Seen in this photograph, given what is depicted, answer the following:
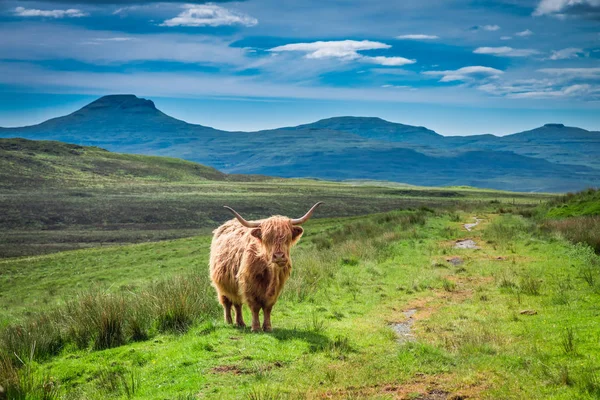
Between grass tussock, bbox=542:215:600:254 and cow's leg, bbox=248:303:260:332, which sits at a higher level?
grass tussock, bbox=542:215:600:254

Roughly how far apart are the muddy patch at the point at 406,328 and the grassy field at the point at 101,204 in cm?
3294

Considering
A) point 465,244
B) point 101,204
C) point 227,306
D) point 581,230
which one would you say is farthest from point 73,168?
point 227,306

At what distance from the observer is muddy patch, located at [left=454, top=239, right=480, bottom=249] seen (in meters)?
21.7

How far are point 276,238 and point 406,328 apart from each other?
10.5 ft

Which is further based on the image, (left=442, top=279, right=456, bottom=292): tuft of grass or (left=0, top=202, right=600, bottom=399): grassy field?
(left=442, top=279, right=456, bottom=292): tuft of grass

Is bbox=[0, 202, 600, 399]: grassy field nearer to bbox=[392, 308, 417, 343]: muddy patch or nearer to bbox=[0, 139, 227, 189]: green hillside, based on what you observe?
bbox=[392, 308, 417, 343]: muddy patch

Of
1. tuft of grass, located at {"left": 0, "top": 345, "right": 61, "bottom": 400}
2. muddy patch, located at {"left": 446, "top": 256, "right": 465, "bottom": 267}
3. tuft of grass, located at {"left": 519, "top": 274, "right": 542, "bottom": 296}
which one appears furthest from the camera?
muddy patch, located at {"left": 446, "top": 256, "right": 465, "bottom": 267}

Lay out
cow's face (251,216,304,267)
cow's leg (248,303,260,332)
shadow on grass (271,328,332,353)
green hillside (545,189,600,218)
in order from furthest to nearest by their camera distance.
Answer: green hillside (545,189,600,218), cow's leg (248,303,260,332), cow's face (251,216,304,267), shadow on grass (271,328,332,353)

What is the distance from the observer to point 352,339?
9.57 m

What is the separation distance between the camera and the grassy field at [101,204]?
1863 inches

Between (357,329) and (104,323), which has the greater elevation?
(104,323)

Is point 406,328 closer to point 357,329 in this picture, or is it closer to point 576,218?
point 357,329

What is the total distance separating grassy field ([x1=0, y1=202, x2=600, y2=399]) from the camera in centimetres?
708

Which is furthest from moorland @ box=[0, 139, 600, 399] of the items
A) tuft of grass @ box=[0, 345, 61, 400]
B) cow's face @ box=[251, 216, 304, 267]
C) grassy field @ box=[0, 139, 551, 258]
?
grassy field @ box=[0, 139, 551, 258]
